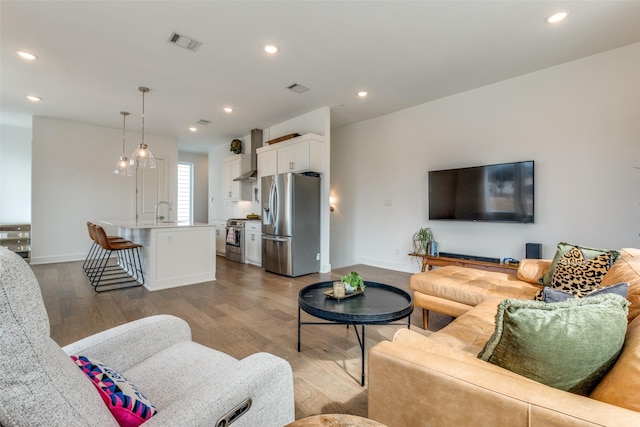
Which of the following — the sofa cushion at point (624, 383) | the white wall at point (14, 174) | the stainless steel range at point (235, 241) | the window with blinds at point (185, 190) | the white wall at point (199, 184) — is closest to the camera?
the sofa cushion at point (624, 383)

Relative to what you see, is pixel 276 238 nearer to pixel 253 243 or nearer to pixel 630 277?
pixel 253 243

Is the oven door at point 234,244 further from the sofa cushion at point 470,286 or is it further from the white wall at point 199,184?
the sofa cushion at point 470,286

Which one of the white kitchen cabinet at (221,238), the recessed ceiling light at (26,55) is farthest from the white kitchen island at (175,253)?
the white kitchen cabinet at (221,238)

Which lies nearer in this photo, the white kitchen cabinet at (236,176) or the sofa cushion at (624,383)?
the sofa cushion at (624,383)

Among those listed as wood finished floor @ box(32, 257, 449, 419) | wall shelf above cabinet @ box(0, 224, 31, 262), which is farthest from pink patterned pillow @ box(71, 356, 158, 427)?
wall shelf above cabinet @ box(0, 224, 31, 262)

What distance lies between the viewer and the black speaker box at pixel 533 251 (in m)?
3.72

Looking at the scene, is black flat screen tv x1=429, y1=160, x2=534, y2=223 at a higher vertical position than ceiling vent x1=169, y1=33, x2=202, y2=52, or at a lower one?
lower

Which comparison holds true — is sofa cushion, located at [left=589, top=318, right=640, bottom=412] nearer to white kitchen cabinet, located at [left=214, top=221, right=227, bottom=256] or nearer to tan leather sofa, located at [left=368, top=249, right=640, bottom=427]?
tan leather sofa, located at [left=368, top=249, right=640, bottom=427]

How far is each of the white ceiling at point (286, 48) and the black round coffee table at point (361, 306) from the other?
2471 mm

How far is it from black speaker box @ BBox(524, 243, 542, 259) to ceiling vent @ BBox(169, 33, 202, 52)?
4596 mm

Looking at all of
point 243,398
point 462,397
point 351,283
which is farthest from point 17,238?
point 462,397

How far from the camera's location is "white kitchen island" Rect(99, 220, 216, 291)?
4074mm

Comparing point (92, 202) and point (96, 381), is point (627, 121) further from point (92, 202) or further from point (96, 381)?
point (92, 202)

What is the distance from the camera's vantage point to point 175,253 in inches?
168
